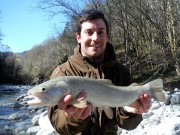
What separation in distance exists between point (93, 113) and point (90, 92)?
513 mm

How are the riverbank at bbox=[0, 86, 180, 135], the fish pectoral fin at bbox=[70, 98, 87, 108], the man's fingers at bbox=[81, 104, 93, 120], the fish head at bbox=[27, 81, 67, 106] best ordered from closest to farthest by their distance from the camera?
1. the fish head at bbox=[27, 81, 67, 106]
2. the fish pectoral fin at bbox=[70, 98, 87, 108]
3. the man's fingers at bbox=[81, 104, 93, 120]
4. the riverbank at bbox=[0, 86, 180, 135]

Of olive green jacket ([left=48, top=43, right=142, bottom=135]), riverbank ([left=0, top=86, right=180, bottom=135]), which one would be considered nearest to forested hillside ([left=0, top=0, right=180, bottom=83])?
riverbank ([left=0, top=86, right=180, bottom=135])

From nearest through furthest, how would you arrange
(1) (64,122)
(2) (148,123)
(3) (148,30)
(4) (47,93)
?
(4) (47,93), (1) (64,122), (2) (148,123), (3) (148,30)

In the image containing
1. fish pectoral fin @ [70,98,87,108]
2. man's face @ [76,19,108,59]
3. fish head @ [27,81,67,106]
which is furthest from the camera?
man's face @ [76,19,108,59]

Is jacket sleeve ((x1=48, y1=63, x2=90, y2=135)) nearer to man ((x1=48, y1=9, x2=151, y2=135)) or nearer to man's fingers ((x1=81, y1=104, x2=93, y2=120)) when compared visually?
man ((x1=48, y1=9, x2=151, y2=135))

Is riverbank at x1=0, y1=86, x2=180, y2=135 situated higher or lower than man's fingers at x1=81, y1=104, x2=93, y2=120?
lower

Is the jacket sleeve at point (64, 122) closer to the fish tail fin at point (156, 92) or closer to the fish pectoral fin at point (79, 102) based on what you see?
the fish pectoral fin at point (79, 102)

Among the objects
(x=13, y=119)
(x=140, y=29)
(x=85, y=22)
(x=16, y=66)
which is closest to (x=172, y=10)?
(x=140, y=29)

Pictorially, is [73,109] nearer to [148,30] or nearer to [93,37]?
[93,37]

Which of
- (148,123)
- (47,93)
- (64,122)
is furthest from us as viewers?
(148,123)

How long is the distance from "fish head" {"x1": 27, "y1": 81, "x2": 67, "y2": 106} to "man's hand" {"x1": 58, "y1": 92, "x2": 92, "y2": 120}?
5cm

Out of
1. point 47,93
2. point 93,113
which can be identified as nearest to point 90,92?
point 47,93

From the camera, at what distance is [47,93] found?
2.60 metres

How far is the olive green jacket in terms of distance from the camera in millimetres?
3167
